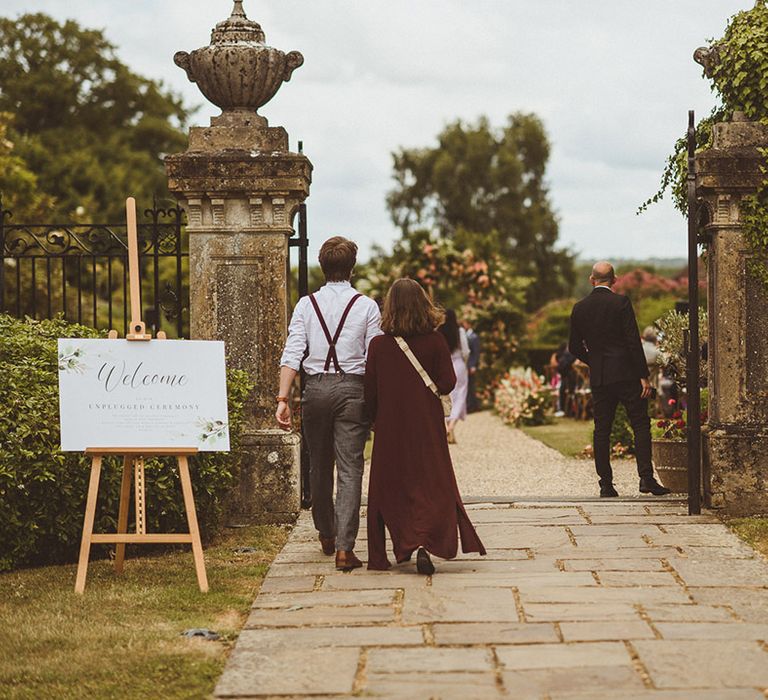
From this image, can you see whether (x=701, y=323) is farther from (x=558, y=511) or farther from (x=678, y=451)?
(x=558, y=511)

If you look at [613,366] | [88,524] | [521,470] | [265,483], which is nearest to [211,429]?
[88,524]

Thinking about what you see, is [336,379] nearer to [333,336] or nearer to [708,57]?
[333,336]

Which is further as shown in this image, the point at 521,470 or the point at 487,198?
the point at 487,198

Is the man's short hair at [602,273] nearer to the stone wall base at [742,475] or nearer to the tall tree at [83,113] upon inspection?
the stone wall base at [742,475]

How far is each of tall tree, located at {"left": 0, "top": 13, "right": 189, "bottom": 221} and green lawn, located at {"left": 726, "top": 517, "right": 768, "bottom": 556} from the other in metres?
31.6

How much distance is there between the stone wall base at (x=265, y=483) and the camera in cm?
865

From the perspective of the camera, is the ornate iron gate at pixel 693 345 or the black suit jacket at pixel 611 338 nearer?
the ornate iron gate at pixel 693 345

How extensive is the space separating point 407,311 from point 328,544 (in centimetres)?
150

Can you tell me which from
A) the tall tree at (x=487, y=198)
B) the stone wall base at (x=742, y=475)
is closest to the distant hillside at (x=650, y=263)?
the tall tree at (x=487, y=198)

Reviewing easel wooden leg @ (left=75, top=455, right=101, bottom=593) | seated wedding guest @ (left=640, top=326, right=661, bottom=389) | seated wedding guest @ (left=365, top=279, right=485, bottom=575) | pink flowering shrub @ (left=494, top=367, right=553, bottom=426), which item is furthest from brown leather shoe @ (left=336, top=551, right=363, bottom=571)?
pink flowering shrub @ (left=494, top=367, right=553, bottom=426)

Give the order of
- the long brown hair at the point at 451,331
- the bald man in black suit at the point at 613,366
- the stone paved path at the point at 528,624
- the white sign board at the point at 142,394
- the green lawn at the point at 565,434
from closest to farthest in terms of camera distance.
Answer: the stone paved path at the point at 528,624 < the white sign board at the point at 142,394 < the bald man in black suit at the point at 613,366 < the long brown hair at the point at 451,331 < the green lawn at the point at 565,434

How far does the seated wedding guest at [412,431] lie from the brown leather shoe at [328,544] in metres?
0.52

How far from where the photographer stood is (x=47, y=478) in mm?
7078

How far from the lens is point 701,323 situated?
10.7 metres
